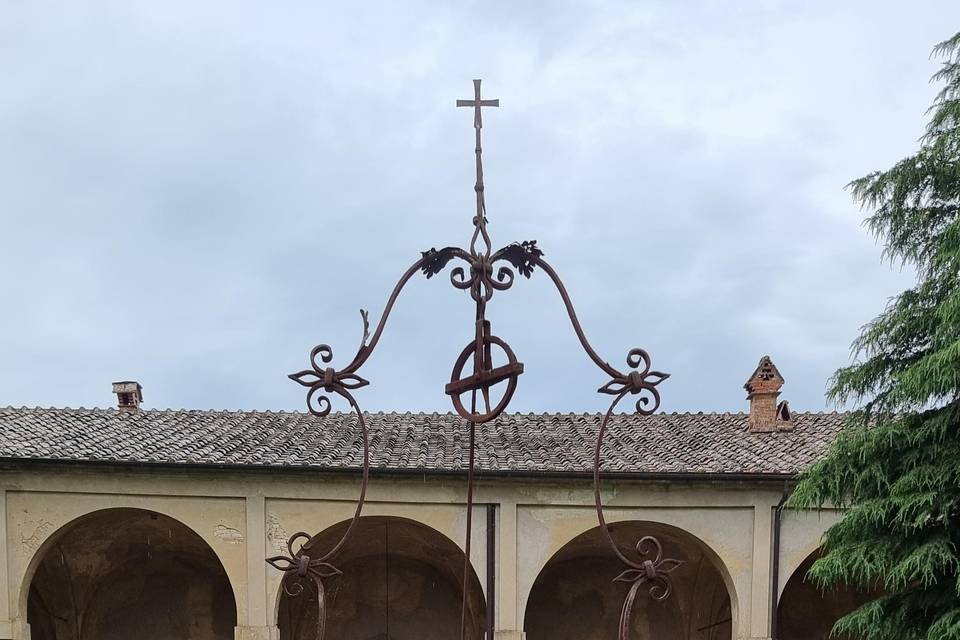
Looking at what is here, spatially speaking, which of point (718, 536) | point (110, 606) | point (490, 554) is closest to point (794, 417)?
point (718, 536)

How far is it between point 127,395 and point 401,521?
5.57 m

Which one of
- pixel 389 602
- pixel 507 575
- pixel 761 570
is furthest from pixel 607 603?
pixel 507 575

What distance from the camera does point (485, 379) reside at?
4.32 metres

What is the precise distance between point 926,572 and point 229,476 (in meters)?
8.22

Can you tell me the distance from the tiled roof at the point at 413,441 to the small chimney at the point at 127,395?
28 cm

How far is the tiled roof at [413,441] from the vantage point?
40.9 feet

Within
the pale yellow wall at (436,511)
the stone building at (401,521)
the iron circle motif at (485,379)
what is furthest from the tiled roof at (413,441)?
the iron circle motif at (485,379)

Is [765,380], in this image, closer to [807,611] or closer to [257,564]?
[807,611]

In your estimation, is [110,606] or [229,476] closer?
[229,476]

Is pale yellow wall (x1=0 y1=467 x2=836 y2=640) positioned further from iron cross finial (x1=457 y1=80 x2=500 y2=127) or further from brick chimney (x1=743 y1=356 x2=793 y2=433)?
iron cross finial (x1=457 y1=80 x2=500 y2=127)

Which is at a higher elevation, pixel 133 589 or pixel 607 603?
pixel 133 589

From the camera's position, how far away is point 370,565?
15.7 m

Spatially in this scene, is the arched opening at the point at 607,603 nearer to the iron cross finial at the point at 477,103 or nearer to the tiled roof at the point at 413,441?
the tiled roof at the point at 413,441

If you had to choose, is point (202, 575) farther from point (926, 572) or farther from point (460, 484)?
point (926, 572)
